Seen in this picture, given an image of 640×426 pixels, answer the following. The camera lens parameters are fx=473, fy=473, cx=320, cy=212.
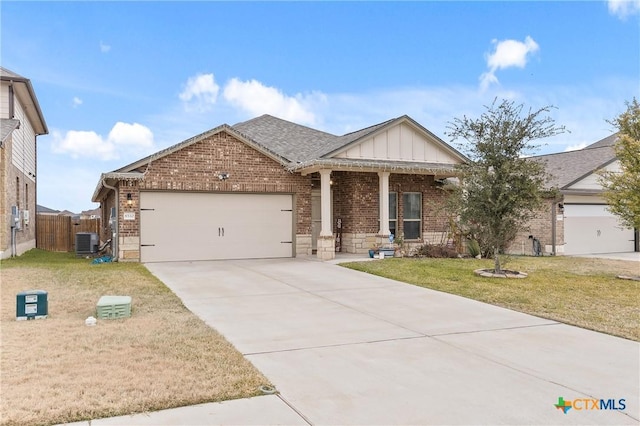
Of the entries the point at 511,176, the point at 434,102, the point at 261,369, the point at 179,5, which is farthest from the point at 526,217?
the point at 179,5

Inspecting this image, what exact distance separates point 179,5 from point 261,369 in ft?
33.7

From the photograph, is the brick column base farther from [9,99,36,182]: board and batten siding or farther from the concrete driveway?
[9,99,36,182]: board and batten siding

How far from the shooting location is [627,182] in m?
12.3

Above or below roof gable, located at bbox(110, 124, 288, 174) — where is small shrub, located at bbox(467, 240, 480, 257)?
below

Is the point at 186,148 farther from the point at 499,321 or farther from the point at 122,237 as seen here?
the point at 499,321

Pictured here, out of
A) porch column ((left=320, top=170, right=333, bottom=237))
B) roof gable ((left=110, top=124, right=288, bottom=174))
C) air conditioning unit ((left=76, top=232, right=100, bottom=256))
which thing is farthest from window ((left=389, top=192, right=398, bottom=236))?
air conditioning unit ((left=76, top=232, right=100, bottom=256))

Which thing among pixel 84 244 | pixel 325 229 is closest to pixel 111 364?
pixel 325 229

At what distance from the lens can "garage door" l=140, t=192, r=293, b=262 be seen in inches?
558

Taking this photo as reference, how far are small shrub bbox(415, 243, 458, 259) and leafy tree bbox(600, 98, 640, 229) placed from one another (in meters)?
4.81

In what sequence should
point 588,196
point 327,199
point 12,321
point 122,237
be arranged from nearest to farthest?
point 12,321 < point 122,237 < point 327,199 < point 588,196

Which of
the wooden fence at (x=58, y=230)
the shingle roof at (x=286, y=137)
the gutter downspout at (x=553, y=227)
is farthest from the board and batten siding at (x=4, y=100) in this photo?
the gutter downspout at (x=553, y=227)

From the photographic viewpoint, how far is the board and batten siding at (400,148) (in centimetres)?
1543

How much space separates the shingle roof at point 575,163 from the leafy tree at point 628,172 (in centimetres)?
590

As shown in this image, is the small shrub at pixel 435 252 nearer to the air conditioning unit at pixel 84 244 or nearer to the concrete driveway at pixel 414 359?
the concrete driveway at pixel 414 359
